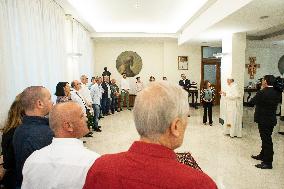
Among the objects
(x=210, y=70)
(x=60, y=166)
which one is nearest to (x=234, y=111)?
(x=60, y=166)

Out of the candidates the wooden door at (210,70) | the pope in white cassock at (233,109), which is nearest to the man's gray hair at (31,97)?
the pope in white cassock at (233,109)

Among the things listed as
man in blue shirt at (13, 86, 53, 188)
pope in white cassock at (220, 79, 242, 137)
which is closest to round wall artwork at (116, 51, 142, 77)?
pope in white cassock at (220, 79, 242, 137)

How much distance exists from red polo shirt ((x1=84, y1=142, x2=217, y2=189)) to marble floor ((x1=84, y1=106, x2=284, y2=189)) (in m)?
2.60

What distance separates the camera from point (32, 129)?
2348 millimetres

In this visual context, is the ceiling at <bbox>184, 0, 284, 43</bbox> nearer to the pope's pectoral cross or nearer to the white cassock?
the white cassock

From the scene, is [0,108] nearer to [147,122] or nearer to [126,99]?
[147,122]

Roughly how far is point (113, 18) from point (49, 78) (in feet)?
15.9

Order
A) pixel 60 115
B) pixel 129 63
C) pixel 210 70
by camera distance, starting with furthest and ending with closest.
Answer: pixel 210 70, pixel 129 63, pixel 60 115

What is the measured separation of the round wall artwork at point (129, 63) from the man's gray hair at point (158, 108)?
13.8 metres

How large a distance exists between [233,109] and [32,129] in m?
6.72

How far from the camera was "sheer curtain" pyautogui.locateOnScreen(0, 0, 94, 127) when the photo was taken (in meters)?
4.23

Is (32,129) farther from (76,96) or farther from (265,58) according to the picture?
(265,58)

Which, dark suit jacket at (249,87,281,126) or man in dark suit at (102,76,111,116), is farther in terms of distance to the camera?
man in dark suit at (102,76,111,116)

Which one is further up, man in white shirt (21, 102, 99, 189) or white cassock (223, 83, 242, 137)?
man in white shirt (21, 102, 99, 189)
